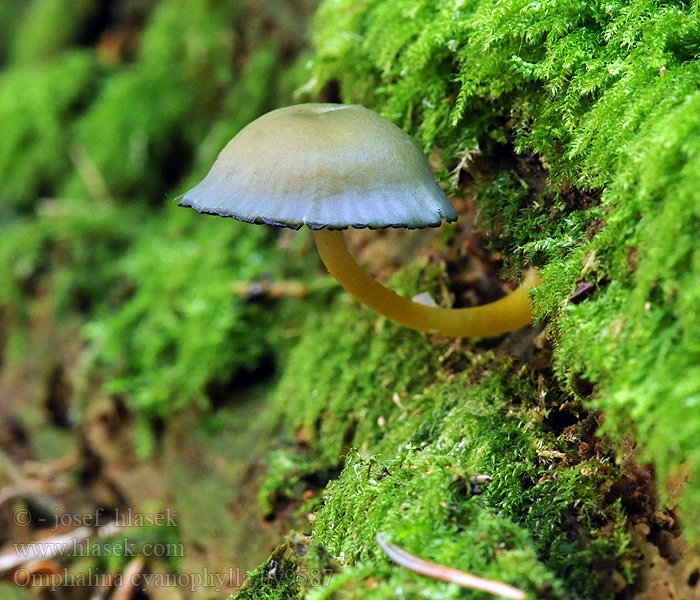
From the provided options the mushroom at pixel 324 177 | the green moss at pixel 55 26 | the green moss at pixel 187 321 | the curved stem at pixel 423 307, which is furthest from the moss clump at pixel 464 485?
the green moss at pixel 55 26

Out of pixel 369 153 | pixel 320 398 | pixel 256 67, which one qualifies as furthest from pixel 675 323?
pixel 256 67

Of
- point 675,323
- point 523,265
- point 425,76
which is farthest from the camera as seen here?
point 425,76

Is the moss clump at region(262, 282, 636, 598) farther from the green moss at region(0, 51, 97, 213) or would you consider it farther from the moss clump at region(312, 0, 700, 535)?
the green moss at region(0, 51, 97, 213)

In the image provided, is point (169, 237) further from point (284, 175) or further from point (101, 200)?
point (284, 175)

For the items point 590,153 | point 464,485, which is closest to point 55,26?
point 590,153

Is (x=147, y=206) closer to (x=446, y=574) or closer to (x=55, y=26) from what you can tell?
(x=55, y=26)

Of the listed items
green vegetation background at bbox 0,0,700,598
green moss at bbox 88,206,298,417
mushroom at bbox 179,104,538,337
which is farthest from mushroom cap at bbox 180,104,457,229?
green moss at bbox 88,206,298,417
